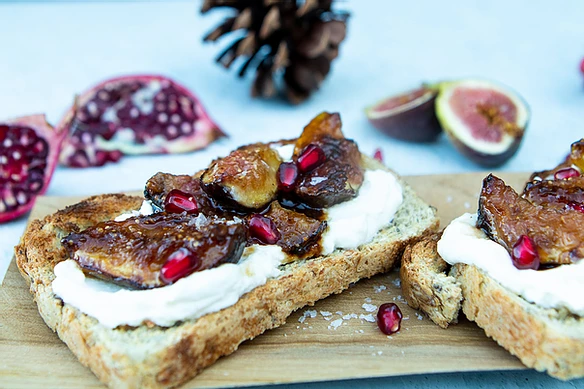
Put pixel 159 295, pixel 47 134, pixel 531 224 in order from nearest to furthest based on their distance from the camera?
pixel 159 295
pixel 531 224
pixel 47 134

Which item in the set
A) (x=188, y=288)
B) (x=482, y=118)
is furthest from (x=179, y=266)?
(x=482, y=118)

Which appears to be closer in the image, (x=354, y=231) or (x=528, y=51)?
(x=354, y=231)

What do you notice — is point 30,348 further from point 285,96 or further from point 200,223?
point 285,96

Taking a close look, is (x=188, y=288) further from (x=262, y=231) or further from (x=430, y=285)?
(x=430, y=285)

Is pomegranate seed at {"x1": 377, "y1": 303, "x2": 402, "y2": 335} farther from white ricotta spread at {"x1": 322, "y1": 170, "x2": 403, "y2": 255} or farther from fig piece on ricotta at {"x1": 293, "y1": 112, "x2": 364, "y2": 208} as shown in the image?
fig piece on ricotta at {"x1": 293, "y1": 112, "x2": 364, "y2": 208}

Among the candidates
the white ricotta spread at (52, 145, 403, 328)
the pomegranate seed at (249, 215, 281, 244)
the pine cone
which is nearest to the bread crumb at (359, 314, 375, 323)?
the white ricotta spread at (52, 145, 403, 328)

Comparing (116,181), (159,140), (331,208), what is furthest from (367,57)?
(331,208)

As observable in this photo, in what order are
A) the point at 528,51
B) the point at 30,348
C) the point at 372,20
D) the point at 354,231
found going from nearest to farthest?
the point at 30,348, the point at 354,231, the point at 528,51, the point at 372,20
